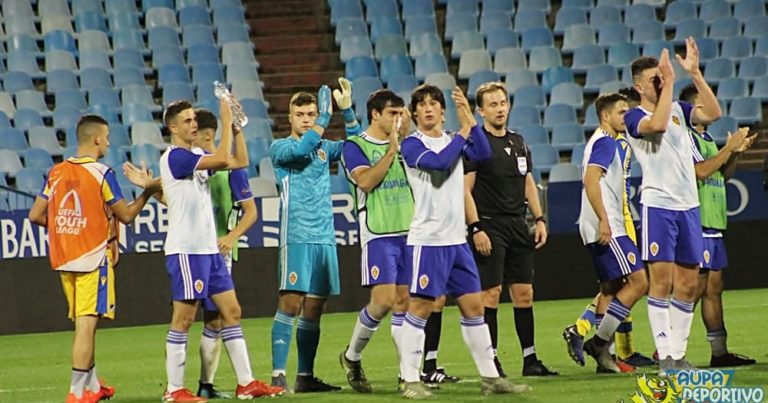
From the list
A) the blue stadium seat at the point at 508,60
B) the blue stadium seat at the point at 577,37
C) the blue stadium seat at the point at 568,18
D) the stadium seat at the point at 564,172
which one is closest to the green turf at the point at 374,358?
the stadium seat at the point at 564,172

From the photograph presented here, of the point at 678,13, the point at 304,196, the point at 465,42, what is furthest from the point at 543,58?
the point at 304,196

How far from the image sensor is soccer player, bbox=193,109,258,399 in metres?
9.73

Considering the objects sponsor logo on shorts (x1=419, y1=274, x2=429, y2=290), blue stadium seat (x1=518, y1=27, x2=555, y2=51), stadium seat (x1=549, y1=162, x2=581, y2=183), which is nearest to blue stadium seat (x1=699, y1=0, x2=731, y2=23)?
blue stadium seat (x1=518, y1=27, x2=555, y2=51)

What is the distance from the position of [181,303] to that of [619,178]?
3728 mm

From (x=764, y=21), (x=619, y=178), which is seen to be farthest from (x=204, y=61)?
(x=619, y=178)

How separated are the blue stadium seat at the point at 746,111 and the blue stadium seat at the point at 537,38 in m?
3.25

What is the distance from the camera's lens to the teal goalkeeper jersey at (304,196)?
998 cm

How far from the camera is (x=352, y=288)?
17.8m

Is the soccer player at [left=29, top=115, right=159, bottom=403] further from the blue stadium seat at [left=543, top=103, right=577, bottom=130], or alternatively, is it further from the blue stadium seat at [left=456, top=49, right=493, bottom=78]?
the blue stadium seat at [left=456, top=49, right=493, bottom=78]

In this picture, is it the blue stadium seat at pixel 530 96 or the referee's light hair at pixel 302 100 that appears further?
the blue stadium seat at pixel 530 96

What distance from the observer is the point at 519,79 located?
2230 cm

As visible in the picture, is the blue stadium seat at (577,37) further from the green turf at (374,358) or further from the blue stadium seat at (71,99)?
the blue stadium seat at (71,99)

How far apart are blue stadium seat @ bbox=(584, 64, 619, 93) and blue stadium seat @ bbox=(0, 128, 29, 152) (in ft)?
28.9

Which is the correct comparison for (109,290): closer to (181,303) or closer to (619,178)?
(181,303)
